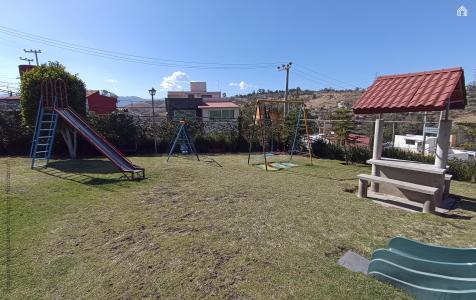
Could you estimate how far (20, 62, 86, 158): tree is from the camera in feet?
30.7

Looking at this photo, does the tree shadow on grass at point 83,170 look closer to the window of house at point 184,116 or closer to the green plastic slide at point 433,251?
the window of house at point 184,116

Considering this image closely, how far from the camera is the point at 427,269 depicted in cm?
243

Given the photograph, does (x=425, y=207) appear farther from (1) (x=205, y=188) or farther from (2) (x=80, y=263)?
(2) (x=80, y=263)

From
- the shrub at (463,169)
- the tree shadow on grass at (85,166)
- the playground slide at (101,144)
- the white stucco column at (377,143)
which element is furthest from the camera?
the tree shadow on grass at (85,166)

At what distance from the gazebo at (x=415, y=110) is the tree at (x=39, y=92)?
9.33 metres

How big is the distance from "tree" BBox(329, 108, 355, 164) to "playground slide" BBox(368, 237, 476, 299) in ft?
26.1

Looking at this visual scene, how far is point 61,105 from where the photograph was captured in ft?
30.8

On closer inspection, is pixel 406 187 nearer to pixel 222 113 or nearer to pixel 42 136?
pixel 42 136

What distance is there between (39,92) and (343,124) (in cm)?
1060

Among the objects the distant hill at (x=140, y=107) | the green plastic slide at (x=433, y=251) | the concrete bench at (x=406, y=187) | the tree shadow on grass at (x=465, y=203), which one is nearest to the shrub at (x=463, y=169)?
the tree shadow on grass at (x=465, y=203)

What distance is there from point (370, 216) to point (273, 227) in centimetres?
177

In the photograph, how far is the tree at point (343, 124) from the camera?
1027 cm

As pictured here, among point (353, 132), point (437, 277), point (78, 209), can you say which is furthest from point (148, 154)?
point (437, 277)

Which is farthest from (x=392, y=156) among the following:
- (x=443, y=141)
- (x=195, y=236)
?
(x=195, y=236)
